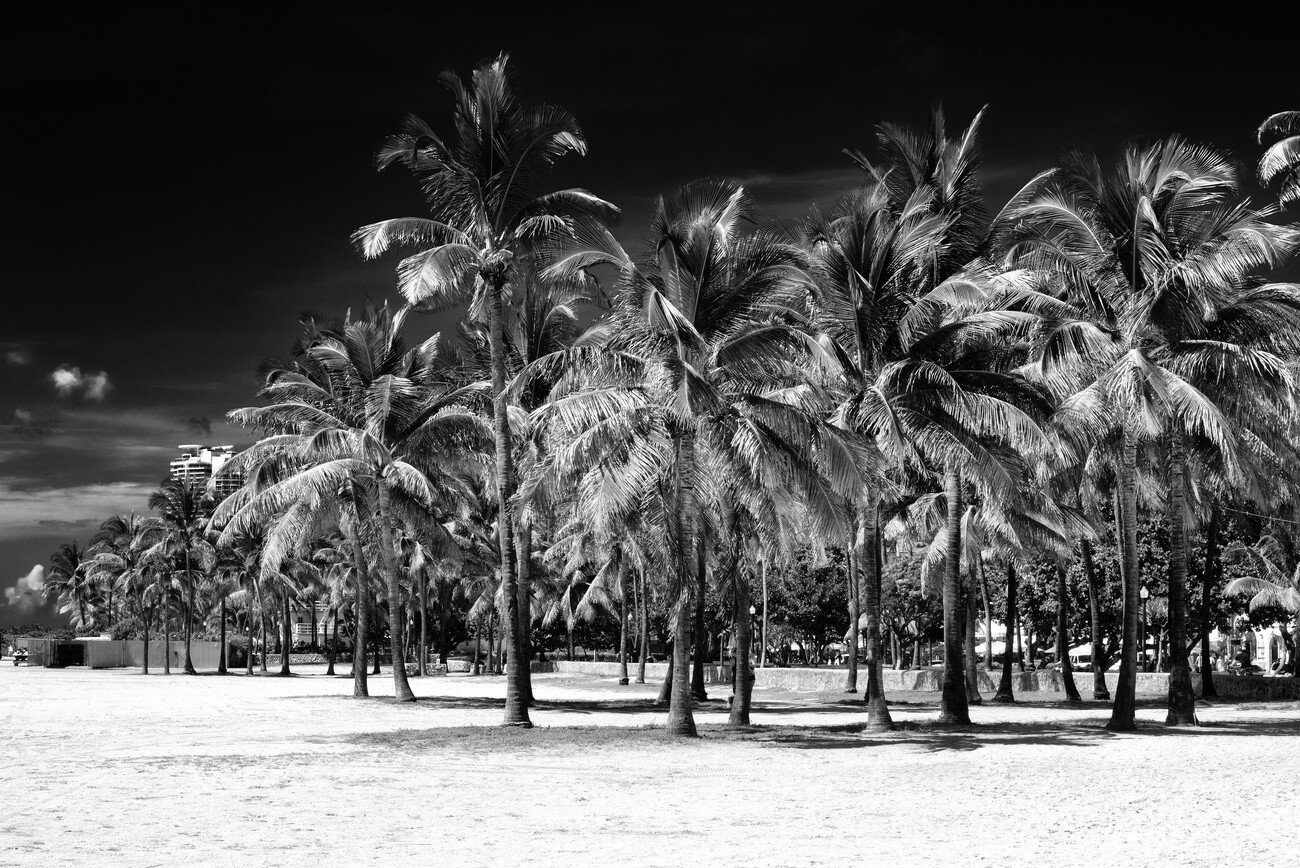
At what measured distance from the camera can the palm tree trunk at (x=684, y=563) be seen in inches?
790

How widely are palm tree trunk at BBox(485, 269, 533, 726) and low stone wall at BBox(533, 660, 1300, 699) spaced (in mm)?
17818

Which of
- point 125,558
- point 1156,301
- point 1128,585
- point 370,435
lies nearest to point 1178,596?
point 1128,585

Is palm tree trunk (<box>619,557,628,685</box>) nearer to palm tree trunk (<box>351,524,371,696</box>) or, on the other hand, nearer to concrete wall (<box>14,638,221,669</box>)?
palm tree trunk (<box>351,524,371,696</box>)

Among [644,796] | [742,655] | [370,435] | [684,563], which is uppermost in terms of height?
[370,435]

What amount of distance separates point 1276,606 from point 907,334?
28.4 meters

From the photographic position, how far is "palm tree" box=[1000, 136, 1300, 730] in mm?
21266

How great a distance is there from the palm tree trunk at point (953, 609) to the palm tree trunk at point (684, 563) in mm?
5167

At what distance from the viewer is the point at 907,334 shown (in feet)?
71.8

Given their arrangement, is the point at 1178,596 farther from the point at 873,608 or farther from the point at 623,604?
the point at 623,604

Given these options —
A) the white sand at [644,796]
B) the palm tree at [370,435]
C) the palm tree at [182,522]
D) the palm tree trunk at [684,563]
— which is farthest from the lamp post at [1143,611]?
the palm tree at [182,522]

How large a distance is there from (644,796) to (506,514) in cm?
1040

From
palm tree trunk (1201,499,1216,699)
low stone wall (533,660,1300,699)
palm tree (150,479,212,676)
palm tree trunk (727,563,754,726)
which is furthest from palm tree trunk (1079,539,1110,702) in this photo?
palm tree (150,479,212,676)

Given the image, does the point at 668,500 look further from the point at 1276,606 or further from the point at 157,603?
the point at 157,603

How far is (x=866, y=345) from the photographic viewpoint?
22.0m
